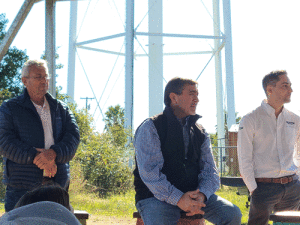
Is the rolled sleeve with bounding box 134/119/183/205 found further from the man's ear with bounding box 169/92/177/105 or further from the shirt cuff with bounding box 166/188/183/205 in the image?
the man's ear with bounding box 169/92/177/105

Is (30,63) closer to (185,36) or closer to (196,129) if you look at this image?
(196,129)

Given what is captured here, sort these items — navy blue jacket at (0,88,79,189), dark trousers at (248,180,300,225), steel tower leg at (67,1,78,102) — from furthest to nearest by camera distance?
steel tower leg at (67,1,78,102), dark trousers at (248,180,300,225), navy blue jacket at (0,88,79,189)

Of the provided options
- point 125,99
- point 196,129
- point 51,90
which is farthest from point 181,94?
point 125,99

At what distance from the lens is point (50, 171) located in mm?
3199

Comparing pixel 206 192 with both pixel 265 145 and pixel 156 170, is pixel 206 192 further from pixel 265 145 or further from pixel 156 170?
pixel 265 145

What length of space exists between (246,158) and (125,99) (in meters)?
11.0

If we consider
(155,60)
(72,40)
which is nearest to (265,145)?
(155,60)

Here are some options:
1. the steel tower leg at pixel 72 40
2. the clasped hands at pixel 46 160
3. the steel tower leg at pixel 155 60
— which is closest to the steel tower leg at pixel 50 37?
the clasped hands at pixel 46 160

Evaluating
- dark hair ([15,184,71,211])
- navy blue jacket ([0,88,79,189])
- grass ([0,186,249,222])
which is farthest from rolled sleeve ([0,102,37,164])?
grass ([0,186,249,222])

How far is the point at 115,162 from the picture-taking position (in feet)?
35.4

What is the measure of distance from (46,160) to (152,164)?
791 millimetres

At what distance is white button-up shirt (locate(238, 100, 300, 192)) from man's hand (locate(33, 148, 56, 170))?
5.24 ft

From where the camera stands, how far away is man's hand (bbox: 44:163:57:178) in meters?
3.17

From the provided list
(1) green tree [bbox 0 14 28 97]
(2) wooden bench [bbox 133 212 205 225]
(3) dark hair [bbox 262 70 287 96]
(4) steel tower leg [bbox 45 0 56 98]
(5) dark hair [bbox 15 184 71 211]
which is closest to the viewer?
(5) dark hair [bbox 15 184 71 211]
